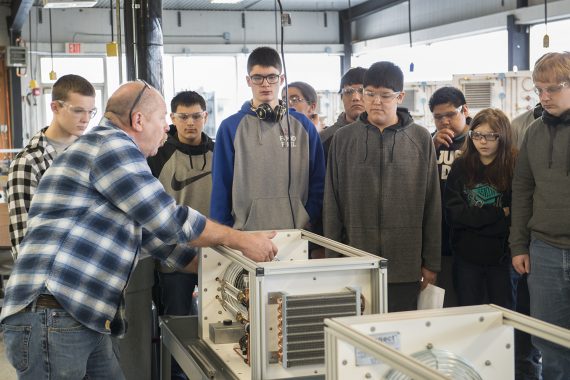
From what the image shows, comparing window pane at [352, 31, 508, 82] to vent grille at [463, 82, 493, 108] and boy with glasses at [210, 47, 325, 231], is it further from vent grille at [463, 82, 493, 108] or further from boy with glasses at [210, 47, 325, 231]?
boy with glasses at [210, 47, 325, 231]

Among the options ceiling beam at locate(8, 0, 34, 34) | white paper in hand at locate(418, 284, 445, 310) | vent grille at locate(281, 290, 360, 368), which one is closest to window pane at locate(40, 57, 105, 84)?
ceiling beam at locate(8, 0, 34, 34)

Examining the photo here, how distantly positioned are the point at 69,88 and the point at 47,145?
251 millimetres

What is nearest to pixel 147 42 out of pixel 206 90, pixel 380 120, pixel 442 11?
pixel 380 120

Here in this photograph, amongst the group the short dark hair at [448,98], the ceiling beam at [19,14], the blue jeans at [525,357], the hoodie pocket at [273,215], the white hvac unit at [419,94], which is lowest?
the blue jeans at [525,357]

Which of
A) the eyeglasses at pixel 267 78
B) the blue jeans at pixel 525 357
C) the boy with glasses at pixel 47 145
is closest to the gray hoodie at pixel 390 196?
the eyeglasses at pixel 267 78

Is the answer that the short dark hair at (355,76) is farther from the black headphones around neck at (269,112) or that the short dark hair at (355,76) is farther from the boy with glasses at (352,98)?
the black headphones around neck at (269,112)

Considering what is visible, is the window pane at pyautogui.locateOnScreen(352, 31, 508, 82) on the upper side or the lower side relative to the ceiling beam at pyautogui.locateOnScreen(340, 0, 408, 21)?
lower

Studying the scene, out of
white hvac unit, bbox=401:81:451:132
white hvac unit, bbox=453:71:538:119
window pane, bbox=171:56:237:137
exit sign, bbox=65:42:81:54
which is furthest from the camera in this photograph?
window pane, bbox=171:56:237:137

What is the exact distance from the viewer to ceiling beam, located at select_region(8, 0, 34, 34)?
9.08 metres

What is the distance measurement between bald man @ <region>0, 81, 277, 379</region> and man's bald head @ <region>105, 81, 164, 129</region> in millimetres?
89

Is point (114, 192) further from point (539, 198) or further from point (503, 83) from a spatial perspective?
point (503, 83)

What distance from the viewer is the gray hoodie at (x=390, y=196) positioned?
108 inches

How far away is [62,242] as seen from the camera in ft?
6.28

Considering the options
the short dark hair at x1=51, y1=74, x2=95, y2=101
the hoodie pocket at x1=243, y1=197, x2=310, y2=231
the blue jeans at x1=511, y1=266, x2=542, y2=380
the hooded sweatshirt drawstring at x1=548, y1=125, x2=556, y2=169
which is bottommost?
the blue jeans at x1=511, y1=266, x2=542, y2=380
